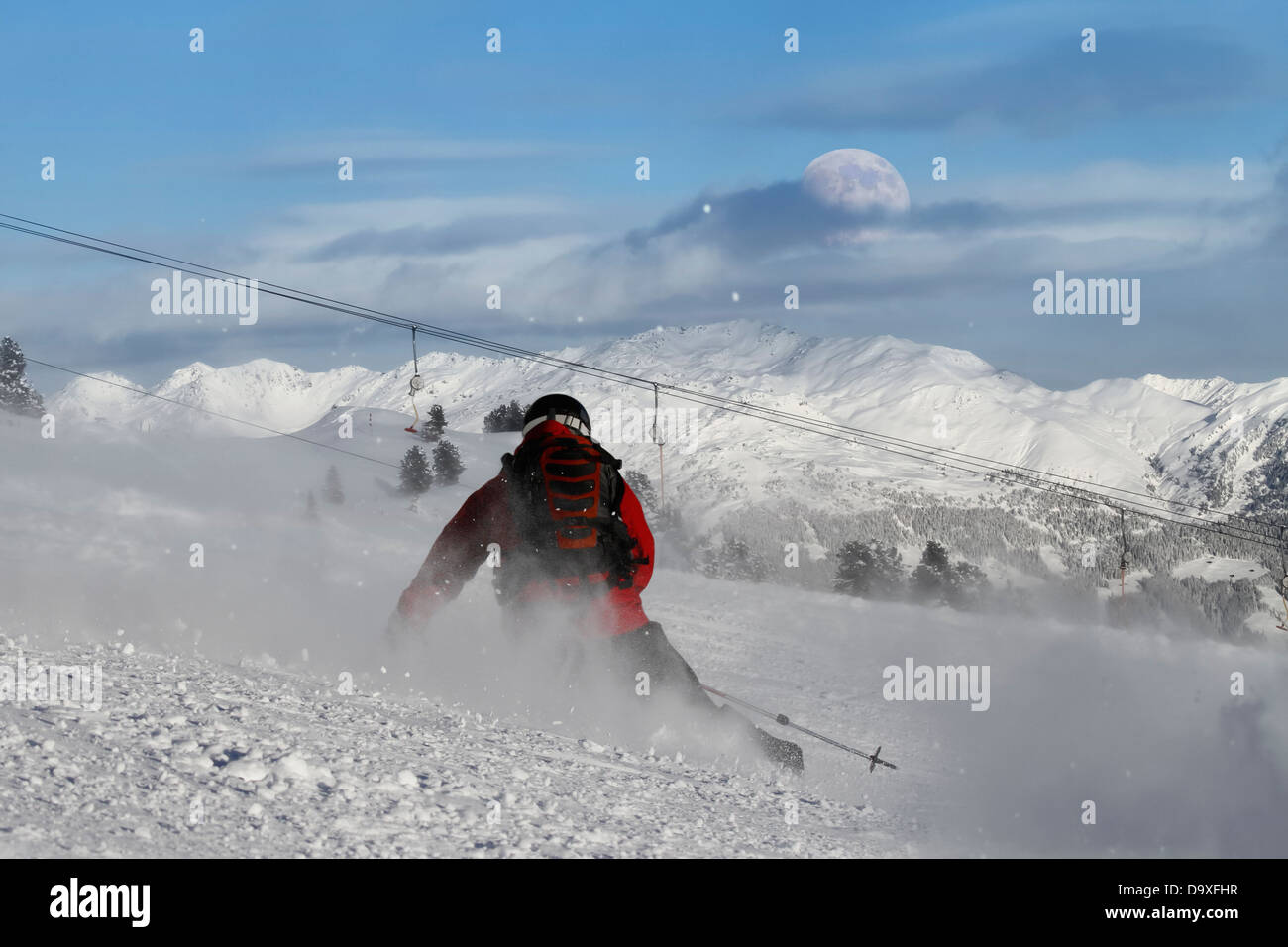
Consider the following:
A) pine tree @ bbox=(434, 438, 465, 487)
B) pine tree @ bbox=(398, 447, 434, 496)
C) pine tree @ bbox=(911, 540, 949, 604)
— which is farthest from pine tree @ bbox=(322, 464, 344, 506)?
pine tree @ bbox=(911, 540, 949, 604)

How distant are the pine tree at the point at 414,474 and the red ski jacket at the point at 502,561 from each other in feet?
202

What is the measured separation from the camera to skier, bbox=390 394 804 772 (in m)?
11.6

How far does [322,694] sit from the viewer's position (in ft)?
33.6

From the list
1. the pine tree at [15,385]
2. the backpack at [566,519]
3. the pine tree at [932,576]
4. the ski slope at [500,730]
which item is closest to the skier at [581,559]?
the backpack at [566,519]

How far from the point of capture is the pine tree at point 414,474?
72812 mm

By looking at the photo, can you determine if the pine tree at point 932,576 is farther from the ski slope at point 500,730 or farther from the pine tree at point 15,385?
the pine tree at point 15,385

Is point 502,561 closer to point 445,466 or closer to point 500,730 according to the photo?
point 500,730

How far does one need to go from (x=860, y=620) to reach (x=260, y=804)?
73.6 ft

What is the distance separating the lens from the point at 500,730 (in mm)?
9898

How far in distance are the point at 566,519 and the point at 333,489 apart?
5694 cm

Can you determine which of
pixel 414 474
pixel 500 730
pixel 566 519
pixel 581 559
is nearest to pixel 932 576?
pixel 414 474

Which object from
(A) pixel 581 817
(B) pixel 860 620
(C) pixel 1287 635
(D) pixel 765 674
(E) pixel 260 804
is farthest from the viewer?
(C) pixel 1287 635
